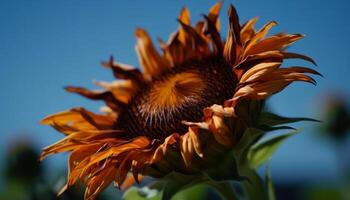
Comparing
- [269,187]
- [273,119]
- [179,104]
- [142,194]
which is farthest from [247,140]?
[142,194]

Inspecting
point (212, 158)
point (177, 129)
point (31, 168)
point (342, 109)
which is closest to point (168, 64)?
point (177, 129)

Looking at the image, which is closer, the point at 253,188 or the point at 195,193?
the point at 253,188

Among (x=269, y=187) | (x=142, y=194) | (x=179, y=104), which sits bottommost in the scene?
(x=269, y=187)

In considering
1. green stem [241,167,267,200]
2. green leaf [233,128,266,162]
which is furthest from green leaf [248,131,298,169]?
green leaf [233,128,266,162]

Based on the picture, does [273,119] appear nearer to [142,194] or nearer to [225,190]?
[225,190]

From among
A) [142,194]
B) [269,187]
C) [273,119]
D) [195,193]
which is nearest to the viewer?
[273,119]

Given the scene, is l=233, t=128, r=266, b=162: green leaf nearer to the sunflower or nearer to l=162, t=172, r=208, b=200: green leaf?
the sunflower

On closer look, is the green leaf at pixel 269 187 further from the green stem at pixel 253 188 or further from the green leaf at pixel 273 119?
the green leaf at pixel 273 119

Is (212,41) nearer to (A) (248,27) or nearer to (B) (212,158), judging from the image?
(A) (248,27)
